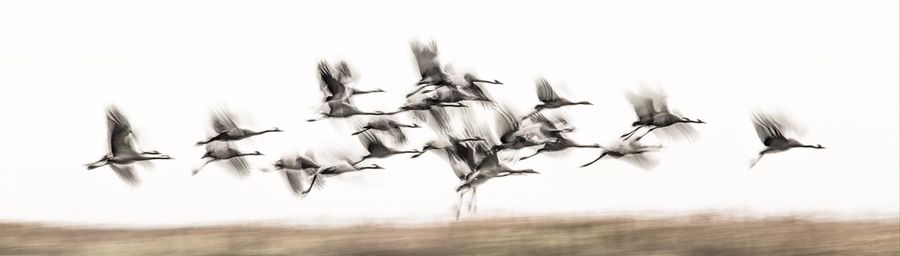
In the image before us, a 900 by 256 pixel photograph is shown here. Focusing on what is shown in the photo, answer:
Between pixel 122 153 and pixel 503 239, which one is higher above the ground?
pixel 122 153

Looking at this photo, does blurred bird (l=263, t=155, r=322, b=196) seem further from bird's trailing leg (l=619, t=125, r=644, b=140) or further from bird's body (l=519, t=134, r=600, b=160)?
bird's trailing leg (l=619, t=125, r=644, b=140)

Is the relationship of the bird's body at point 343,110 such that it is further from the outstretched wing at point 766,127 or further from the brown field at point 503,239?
the outstretched wing at point 766,127

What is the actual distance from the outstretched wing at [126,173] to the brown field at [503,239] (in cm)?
5

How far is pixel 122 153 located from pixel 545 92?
0.44m

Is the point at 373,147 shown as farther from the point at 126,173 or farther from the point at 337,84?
the point at 126,173

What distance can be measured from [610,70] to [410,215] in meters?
0.26

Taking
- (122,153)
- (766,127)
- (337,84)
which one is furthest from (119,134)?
(766,127)

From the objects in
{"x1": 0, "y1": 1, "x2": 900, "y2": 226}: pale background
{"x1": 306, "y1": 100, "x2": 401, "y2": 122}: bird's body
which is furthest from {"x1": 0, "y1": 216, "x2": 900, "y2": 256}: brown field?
{"x1": 306, "y1": 100, "x2": 401, "y2": 122}: bird's body

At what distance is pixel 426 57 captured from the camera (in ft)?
2.68

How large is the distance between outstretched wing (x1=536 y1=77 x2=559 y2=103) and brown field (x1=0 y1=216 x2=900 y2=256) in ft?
0.40

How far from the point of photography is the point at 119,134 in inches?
31.7

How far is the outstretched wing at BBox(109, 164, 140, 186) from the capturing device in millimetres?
803

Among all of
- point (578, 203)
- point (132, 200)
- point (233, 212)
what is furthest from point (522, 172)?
point (132, 200)

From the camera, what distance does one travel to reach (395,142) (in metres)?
0.81
